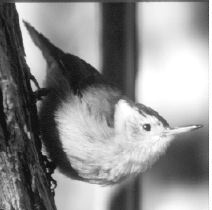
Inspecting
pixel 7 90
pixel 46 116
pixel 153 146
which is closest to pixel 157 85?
pixel 153 146

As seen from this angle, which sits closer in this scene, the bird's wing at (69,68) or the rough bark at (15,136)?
the rough bark at (15,136)

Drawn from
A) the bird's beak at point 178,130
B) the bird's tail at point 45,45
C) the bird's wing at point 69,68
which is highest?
the bird's tail at point 45,45

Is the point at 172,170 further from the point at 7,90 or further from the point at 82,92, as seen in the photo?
the point at 7,90

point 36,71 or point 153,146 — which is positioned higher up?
point 36,71

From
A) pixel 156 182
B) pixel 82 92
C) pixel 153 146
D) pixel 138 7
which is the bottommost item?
pixel 156 182

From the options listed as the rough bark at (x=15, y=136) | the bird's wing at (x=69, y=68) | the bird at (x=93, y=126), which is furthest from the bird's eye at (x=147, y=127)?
the rough bark at (x=15, y=136)

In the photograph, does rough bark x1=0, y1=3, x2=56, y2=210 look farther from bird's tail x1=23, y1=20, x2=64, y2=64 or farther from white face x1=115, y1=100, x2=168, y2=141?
white face x1=115, y1=100, x2=168, y2=141

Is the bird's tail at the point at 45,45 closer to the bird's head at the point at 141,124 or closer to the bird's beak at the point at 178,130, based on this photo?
the bird's head at the point at 141,124
